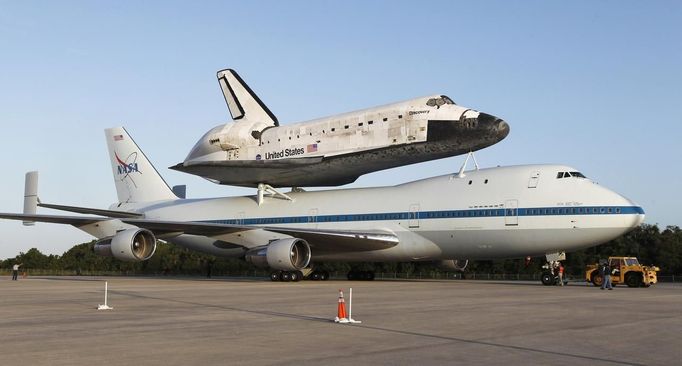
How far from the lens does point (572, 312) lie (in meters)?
15.1

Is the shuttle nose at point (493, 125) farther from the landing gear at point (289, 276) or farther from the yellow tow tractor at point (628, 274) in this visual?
the landing gear at point (289, 276)

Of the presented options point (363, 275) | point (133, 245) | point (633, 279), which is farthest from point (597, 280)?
point (133, 245)

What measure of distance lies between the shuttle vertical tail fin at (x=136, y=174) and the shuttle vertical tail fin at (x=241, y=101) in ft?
32.1

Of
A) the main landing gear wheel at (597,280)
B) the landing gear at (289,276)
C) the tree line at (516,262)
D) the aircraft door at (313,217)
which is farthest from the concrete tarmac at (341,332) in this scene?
the tree line at (516,262)

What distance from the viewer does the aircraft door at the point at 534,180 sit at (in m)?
27.8

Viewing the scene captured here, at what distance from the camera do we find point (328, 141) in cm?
3083

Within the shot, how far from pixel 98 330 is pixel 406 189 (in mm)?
21473

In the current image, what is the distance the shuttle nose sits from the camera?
28.3m

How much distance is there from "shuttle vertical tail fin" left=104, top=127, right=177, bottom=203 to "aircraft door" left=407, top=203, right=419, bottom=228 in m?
17.6

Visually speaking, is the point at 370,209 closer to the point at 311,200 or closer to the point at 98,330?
the point at 311,200

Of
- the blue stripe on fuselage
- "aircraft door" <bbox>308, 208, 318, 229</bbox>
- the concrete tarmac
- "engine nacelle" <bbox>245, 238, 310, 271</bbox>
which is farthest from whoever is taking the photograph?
"aircraft door" <bbox>308, 208, 318, 229</bbox>

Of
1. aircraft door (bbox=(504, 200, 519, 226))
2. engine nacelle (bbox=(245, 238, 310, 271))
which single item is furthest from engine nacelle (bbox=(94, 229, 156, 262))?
aircraft door (bbox=(504, 200, 519, 226))

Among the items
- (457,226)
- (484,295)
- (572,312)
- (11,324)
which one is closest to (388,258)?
(457,226)

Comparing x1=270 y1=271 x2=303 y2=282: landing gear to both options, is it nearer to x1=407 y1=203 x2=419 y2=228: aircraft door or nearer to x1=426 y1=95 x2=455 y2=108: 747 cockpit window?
x1=407 y1=203 x2=419 y2=228: aircraft door
